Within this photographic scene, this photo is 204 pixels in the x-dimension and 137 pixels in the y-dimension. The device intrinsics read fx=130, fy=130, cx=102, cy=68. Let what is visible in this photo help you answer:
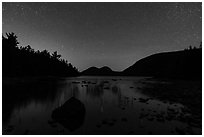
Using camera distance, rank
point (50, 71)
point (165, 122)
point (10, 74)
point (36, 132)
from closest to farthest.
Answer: point (36, 132) < point (165, 122) < point (10, 74) < point (50, 71)

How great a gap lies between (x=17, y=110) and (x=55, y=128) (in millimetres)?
8594

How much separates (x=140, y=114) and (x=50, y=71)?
112465mm

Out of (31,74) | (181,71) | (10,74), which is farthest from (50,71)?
(181,71)

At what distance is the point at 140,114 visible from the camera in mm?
14039

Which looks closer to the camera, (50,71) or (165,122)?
(165,122)

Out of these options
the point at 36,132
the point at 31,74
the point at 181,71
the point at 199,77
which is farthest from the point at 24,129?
the point at 181,71

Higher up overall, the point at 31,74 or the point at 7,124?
the point at 31,74

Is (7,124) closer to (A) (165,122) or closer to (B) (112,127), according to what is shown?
(B) (112,127)

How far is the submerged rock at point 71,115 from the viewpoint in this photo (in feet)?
35.9

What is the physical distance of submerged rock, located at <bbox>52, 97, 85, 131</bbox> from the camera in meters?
10.9

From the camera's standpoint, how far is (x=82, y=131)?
1016 cm

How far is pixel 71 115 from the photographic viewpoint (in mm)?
12531

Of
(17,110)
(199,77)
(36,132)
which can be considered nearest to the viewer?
(36,132)

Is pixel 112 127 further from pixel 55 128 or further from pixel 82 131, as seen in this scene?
pixel 55 128
